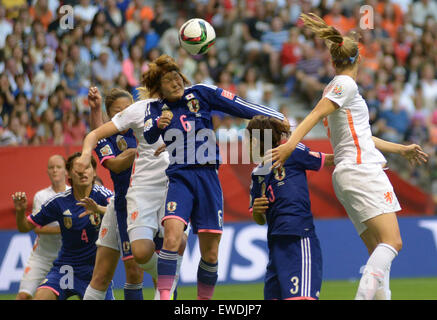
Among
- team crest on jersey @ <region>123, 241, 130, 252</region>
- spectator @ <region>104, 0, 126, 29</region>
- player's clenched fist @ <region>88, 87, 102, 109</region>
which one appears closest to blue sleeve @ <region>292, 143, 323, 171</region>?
team crest on jersey @ <region>123, 241, 130, 252</region>

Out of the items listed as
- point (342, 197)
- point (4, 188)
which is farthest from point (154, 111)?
point (4, 188)

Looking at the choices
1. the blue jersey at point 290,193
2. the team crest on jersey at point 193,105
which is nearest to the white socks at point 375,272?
the blue jersey at point 290,193

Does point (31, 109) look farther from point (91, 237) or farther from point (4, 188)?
point (91, 237)

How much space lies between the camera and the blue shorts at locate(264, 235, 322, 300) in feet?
17.1

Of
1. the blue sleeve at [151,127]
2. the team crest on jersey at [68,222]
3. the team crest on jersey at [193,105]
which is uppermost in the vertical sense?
the team crest on jersey at [193,105]

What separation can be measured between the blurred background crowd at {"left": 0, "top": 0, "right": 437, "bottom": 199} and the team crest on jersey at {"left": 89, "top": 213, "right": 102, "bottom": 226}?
14.9 feet

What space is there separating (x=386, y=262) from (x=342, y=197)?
2.15ft

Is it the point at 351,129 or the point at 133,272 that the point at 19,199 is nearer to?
the point at 133,272

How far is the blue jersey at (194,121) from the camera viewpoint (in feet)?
19.7

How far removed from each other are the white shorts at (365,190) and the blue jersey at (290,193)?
246 mm

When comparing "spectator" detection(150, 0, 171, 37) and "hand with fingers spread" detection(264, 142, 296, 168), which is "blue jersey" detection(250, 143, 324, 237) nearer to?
"hand with fingers spread" detection(264, 142, 296, 168)

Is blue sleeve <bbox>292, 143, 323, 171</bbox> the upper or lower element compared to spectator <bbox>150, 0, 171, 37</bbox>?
lower

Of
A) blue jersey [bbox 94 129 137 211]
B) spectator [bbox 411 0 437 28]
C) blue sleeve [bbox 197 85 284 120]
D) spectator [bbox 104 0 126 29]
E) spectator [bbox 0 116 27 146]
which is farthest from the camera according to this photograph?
spectator [bbox 411 0 437 28]

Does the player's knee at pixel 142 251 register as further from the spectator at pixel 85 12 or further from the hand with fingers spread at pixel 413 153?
the spectator at pixel 85 12
